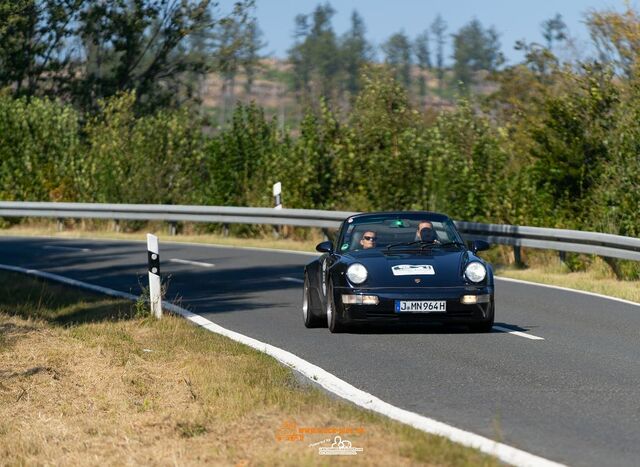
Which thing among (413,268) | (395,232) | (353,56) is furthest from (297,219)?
(353,56)

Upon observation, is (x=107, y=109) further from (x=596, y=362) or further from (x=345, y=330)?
(x=596, y=362)

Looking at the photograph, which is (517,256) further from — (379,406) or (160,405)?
(379,406)

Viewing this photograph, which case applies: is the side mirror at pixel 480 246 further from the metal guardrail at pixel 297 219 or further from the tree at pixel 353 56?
the tree at pixel 353 56

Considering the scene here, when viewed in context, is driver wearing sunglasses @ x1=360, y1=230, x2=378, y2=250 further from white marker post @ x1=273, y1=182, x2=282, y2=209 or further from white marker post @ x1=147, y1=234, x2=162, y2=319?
white marker post @ x1=273, y1=182, x2=282, y2=209

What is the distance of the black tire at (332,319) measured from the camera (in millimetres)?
12938

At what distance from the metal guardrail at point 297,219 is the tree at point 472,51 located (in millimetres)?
154233

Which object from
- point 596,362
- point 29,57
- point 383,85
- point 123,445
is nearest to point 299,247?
point 383,85

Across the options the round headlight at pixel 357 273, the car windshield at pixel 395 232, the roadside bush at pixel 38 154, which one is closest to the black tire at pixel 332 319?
the round headlight at pixel 357 273

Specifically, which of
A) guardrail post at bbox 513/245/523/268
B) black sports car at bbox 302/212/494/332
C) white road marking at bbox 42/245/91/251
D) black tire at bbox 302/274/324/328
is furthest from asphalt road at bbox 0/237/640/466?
white road marking at bbox 42/245/91/251

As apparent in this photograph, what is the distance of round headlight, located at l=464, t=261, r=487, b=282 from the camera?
12758 millimetres

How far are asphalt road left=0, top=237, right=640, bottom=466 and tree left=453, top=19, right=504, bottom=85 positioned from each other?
169226 mm

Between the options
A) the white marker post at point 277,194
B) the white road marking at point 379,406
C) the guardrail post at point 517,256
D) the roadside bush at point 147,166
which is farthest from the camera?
the roadside bush at point 147,166

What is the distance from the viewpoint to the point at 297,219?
2889 centimetres

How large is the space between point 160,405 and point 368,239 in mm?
4964
